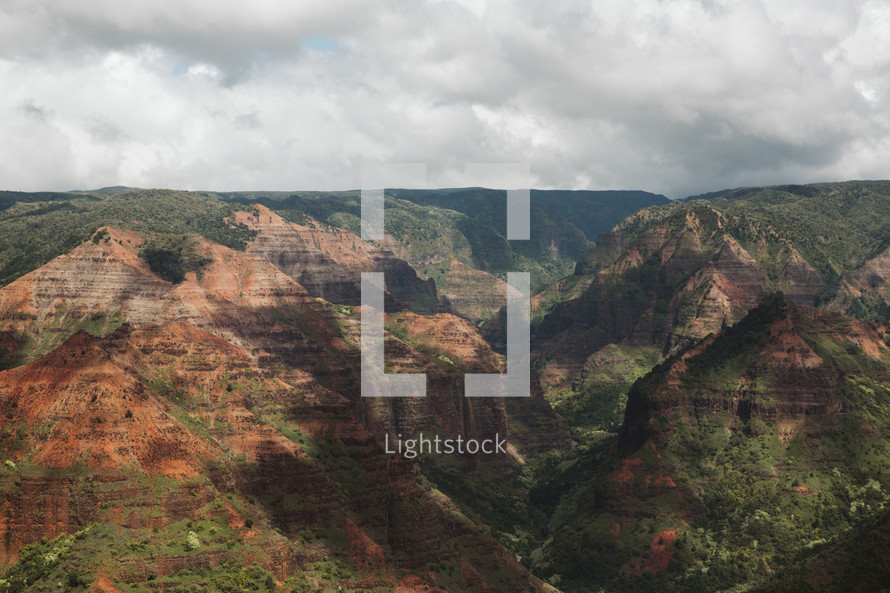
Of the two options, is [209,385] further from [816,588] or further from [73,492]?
[816,588]

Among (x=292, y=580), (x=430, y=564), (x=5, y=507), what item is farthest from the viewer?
(x=430, y=564)

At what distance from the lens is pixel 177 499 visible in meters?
155

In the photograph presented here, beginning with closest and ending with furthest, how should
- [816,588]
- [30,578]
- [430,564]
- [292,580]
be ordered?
[30,578] → [292,580] → [816,588] → [430,564]

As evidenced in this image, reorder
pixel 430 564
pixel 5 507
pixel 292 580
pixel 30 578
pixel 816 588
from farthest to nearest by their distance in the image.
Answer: pixel 430 564, pixel 816 588, pixel 292 580, pixel 5 507, pixel 30 578

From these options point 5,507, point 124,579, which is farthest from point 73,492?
point 124,579

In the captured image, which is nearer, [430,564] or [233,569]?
[233,569]

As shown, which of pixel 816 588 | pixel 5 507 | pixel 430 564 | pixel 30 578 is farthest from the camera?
pixel 430 564

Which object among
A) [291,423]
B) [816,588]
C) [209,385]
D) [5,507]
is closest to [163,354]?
[209,385]

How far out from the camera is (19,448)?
154 metres

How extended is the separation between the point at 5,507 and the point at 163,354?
189 feet

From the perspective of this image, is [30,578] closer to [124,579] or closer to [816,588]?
[124,579]

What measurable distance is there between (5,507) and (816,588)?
12626cm

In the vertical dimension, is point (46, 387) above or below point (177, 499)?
above

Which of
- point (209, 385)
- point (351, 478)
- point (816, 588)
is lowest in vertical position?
point (816, 588)
